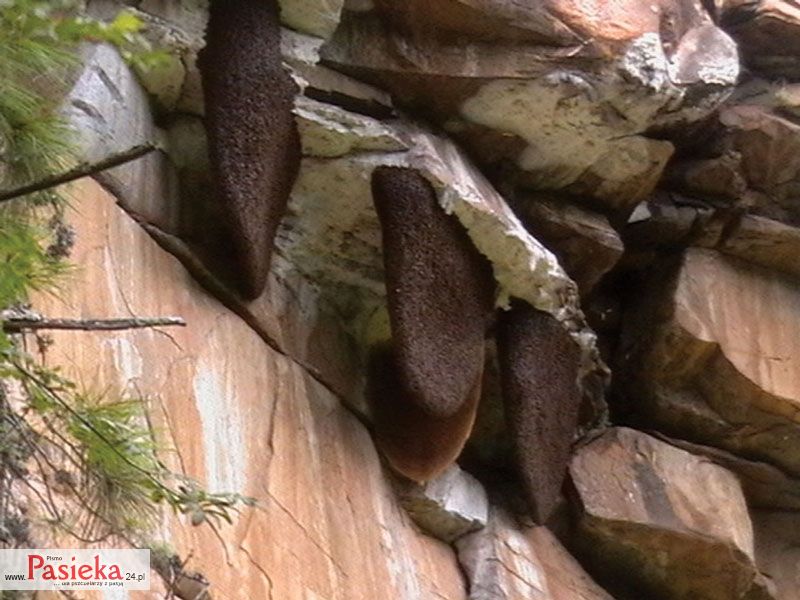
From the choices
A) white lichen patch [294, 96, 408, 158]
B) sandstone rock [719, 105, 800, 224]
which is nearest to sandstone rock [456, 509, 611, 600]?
white lichen patch [294, 96, 408, 158]

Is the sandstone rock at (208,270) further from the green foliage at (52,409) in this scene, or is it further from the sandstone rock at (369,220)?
the green foliage at (52,409)

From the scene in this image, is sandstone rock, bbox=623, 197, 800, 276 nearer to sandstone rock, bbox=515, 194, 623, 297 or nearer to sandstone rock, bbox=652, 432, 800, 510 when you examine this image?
sandstone rock, bbox=515, 194, 623, 297

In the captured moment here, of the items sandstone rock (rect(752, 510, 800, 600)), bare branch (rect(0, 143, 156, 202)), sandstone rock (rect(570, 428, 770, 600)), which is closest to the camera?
bare branch (rect(0, 143, 156, 202))

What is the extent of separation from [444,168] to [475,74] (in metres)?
0.46

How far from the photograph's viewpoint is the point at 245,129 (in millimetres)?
4934

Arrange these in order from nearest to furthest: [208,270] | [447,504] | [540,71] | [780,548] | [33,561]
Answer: [33,561] → [208,270] → [540,71] → [447,504] → [780,548]

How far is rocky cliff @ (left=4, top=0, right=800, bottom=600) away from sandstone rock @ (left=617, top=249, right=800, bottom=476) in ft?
0.06

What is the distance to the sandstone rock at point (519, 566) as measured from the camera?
598cm

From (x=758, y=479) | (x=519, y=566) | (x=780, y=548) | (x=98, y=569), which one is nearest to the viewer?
(x=98, y=569)

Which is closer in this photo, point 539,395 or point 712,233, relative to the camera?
point 539,395

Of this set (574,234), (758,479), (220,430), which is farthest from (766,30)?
(220,430)

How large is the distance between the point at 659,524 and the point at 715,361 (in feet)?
3.35

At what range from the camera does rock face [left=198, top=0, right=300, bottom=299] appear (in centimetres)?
489

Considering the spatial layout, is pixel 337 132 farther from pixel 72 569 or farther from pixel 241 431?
pixel 72 569
